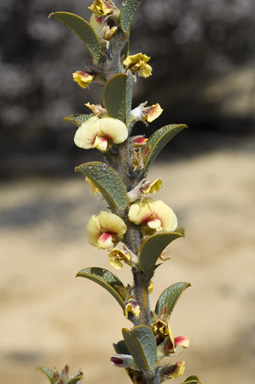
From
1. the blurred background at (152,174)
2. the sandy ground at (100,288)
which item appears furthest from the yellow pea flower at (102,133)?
the blurred background at (152,174)

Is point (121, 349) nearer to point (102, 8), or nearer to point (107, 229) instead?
point (107, 229)

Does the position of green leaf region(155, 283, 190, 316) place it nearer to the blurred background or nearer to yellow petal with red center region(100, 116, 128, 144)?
yellow petal with red center region(100, 116, 128, 144)

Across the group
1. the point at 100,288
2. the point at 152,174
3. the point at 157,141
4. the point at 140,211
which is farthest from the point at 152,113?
the point at 152,174

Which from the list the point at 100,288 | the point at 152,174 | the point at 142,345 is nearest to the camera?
the point at 142,345

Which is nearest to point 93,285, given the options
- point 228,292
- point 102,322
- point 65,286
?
point 65,286

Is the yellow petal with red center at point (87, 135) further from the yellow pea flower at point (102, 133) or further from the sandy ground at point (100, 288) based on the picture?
the sandy ground at point (100, 288)

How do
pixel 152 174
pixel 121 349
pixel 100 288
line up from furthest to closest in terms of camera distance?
pixel 152 174 → pixel 100 288 → pixel 121 349
